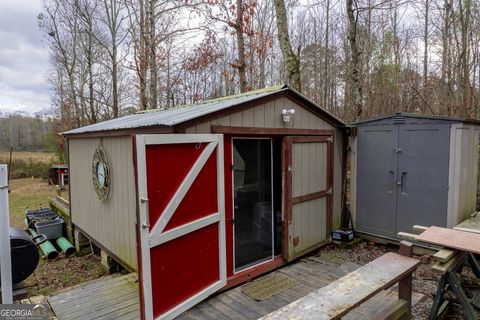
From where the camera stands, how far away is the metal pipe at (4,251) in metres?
1.67

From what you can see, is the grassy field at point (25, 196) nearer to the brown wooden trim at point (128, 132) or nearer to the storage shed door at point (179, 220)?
the brown wooden trim at point (128, 132)

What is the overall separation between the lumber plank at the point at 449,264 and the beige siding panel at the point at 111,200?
325 cm

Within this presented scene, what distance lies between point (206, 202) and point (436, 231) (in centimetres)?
240

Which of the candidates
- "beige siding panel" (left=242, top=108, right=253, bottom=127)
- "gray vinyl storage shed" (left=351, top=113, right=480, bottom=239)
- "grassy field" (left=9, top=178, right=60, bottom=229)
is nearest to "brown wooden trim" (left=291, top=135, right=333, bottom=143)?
"gray vinyl storage shed" (left=351, top=113, right=480, bottom=239)

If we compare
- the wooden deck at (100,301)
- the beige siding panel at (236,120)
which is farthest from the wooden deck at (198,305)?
the beige siding panel at (236,120)

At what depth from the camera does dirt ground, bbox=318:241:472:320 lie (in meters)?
3.10

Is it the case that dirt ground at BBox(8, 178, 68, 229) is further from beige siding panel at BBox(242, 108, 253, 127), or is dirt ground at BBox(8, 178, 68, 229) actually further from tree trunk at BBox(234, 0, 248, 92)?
beige siding panel at BBox(242, 108, 253, 127)

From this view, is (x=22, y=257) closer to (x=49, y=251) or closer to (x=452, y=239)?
(x=452, y=239)

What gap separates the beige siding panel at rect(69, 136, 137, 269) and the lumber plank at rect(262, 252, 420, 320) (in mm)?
2550

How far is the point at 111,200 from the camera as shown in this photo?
446cm

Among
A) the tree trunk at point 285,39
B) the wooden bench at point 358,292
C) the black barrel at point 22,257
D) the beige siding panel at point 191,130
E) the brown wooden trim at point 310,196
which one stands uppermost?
the tree trunk at point 285,39

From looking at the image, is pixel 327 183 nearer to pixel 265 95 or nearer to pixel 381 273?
pixel 265 95

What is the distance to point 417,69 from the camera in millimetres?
9508

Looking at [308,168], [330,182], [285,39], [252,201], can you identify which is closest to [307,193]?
[308,168]
